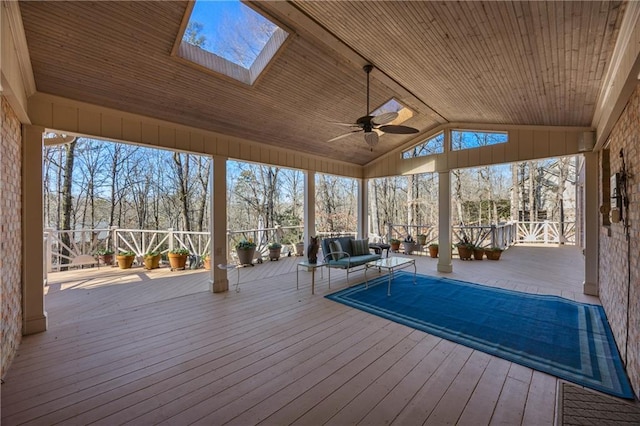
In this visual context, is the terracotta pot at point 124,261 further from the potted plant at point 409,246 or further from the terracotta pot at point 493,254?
Result: the terracotta pot at point 493,254

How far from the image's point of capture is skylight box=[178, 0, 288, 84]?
289cm

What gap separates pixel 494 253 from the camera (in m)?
7.43

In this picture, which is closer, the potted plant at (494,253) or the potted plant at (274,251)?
the potted plant at (494,253)

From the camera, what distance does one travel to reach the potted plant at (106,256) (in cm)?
686

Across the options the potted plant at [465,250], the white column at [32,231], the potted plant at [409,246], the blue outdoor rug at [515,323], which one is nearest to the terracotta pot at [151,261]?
the white column at [32,231]

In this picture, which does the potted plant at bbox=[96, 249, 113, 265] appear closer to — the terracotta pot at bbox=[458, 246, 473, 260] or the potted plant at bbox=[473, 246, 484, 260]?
the terracotta pot at bbox=[458, 246, 473, 260]

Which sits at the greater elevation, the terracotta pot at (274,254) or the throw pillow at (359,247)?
the throw pillow at (359,247)

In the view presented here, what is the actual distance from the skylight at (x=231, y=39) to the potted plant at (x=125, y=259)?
544 centimetres

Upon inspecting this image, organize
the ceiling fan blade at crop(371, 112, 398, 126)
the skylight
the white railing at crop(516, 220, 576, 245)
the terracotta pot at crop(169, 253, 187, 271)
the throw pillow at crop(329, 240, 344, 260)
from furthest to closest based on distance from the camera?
the white railing at crop(516, 220, 576, 245) < the terracotta pot at crop(169, 253, 187, 271) < the throw pillow at crop(329, 240, 344, 260) < the ceiling fan blade at crop(371, 112, 398, 126) < the skylight

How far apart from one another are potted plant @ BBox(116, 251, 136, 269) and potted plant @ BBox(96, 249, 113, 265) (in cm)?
50

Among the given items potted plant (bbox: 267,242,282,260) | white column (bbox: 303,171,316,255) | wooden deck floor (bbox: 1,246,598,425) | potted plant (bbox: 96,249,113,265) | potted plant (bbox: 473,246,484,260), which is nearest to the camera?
wooden deck floor (bbox: 1,246,598,425)

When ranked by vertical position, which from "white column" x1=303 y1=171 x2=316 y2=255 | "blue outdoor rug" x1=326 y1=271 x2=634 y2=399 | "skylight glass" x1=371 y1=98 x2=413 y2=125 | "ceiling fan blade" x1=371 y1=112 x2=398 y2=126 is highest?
"skylight glass" x1=371 y1=98 x2=413 y2=125

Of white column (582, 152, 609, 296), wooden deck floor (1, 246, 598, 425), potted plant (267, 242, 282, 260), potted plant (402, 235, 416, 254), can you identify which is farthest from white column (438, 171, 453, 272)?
potted plant (267, 242, 282, 260)

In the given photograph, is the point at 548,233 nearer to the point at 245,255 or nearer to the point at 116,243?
the point at 245,255
